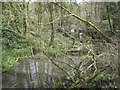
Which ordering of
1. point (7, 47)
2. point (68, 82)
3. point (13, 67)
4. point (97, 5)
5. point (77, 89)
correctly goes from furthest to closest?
1. point (7, 47)
2. point (13, 67)
3. point (97, 5)
4. point (68, 82)
5. point (77, 89)

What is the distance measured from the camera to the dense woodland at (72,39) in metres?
2.49

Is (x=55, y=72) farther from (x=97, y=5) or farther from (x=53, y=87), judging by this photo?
(x=97, y=5)

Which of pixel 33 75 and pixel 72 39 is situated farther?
pixel 33 75

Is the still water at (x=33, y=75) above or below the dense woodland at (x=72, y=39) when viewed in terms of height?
below

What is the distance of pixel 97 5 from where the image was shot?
3543 millimetres

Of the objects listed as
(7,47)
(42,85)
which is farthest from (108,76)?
(7,47)

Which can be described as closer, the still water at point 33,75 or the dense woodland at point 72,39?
the dense woodland at point 72,39

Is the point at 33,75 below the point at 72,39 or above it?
below

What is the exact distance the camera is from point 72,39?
11.9 feet

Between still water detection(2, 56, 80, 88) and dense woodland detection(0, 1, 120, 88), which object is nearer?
dense woodland detection(0, 1, 120, 88)

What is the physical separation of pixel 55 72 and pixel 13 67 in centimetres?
183

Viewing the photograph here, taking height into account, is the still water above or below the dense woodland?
below

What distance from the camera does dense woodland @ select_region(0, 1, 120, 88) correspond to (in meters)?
2.49

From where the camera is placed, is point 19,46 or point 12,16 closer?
point 12,16
